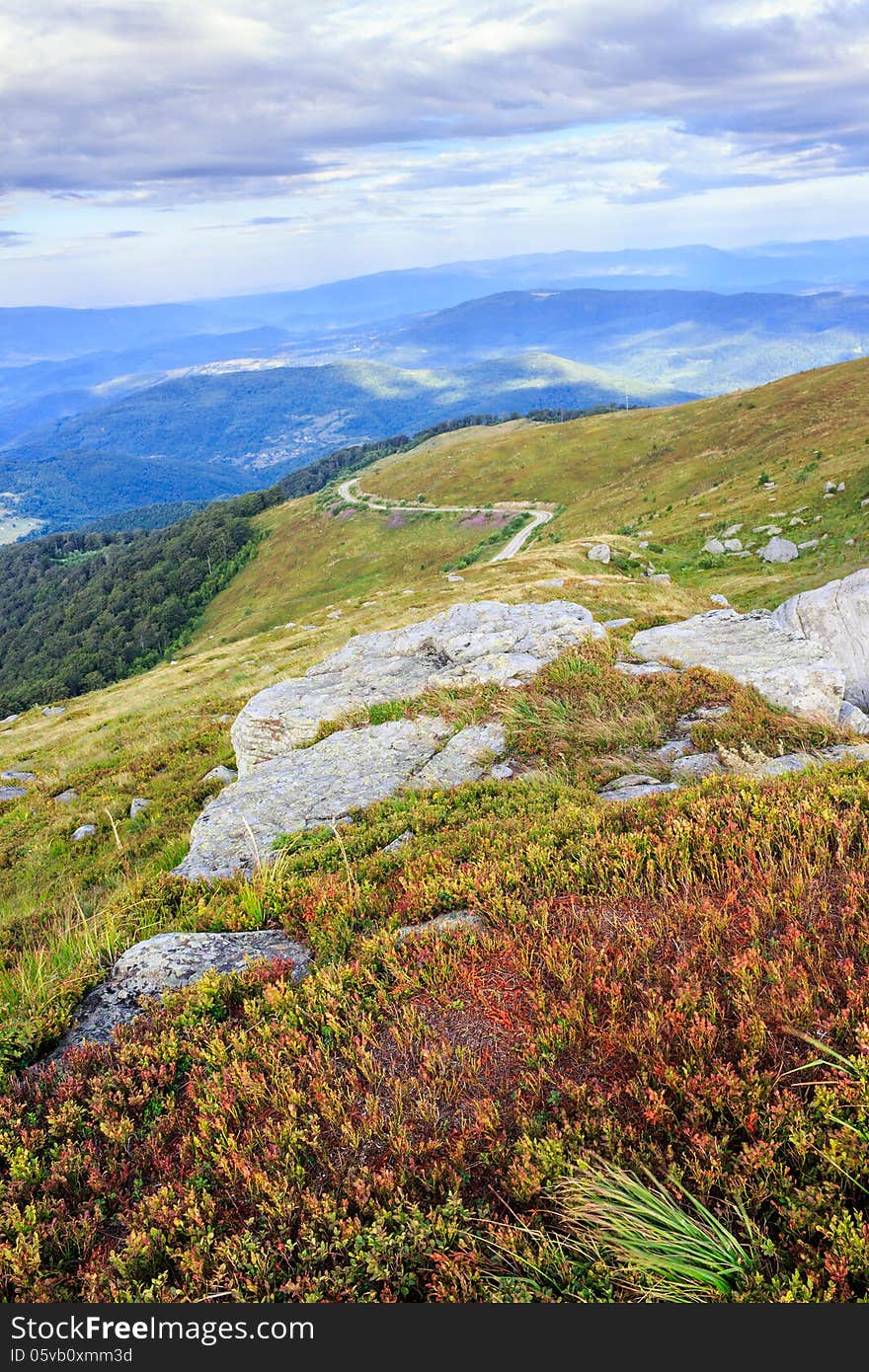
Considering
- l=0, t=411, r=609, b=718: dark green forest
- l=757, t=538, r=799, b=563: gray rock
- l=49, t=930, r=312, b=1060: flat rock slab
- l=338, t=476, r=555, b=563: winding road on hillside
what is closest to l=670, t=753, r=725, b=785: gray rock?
l=49, t=930, r=312, b=1060: flat rock slab

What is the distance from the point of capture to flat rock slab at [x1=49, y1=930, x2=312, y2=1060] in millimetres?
6098

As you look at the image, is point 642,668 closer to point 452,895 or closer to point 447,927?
point 452,895

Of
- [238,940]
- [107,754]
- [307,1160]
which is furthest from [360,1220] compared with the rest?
[107,754]

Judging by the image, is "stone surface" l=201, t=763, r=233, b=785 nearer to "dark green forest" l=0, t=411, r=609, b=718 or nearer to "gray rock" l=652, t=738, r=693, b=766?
"gray rock" l=652, t=738, r=693, b=766

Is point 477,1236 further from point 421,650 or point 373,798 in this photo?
point 421,650

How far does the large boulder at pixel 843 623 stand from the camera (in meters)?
15.8

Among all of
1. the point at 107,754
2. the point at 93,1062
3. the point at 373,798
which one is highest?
the point at 93,1062

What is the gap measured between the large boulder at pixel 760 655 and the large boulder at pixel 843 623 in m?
0.68

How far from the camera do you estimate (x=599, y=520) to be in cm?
7088

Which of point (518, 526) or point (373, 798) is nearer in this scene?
point (373, 798)

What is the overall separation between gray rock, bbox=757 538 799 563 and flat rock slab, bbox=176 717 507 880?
3355cm

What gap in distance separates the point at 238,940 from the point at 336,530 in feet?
376

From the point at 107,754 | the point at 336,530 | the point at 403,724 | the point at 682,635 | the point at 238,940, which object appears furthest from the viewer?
the point at 336,530

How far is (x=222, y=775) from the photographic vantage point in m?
17.4
